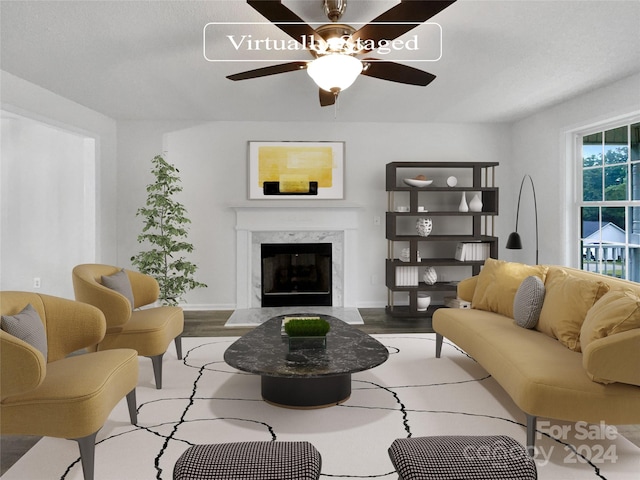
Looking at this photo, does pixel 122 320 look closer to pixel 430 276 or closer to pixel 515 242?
pixel 430 276

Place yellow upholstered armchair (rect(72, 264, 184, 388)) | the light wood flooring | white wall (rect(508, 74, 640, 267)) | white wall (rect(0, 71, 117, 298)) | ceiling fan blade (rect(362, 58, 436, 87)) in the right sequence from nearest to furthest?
ceiling fan blade (rect(362, 58, 436, 87)) → yellow upholstered armchair (rect(72, 264, 184, 388)) → white wall (rect(508, 74, 640, 267)) → the light wood flooring → white wall (rect(0, 71, 117, 298))

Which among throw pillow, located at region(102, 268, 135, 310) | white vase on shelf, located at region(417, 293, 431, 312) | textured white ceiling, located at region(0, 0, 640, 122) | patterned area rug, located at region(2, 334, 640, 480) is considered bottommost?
patterned area rug, located at region(2, 334, 640, 480)

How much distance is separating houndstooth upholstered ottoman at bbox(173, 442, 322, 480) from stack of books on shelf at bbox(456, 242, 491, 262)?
4.71m

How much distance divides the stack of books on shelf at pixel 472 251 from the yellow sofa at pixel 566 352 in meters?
2.34

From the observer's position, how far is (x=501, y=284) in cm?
385

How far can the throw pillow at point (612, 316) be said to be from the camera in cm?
237

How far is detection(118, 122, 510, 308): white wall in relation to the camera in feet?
20.4

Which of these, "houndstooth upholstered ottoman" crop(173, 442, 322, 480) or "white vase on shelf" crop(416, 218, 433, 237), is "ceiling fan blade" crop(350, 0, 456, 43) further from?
"white vase on shelf" crop(416, 218, 433, 237)

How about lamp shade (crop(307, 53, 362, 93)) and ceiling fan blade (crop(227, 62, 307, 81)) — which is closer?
lamp shade (crop(307, 53, 362, 93))

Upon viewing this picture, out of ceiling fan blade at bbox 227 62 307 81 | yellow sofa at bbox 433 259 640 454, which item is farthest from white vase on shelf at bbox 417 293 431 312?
ceiling fan blade at bbox 227 62 307 81

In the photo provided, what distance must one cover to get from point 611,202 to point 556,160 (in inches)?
33.3

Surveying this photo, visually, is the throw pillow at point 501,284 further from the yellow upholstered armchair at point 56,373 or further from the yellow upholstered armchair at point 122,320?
the yellow upholstered armchair at point 56,373

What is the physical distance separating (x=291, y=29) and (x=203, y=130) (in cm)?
402

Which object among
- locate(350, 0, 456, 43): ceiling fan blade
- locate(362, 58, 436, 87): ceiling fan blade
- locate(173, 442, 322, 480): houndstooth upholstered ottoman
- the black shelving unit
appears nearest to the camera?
locate(173, 442, 322, 480): houndstooth upholstered ottoman
